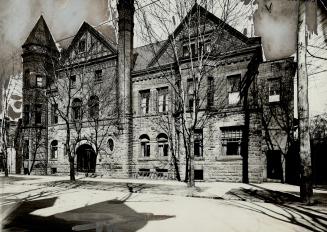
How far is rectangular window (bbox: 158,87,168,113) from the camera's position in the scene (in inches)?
774

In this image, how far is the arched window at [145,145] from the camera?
20078 millimetres

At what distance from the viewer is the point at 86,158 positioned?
22.5m

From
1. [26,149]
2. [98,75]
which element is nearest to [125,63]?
[98,75]

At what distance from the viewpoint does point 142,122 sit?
2016 centimetres

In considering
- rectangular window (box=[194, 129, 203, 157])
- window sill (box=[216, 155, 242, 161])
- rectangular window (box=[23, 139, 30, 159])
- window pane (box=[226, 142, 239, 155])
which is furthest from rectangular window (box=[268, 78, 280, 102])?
rectangular window (box=[23, 139, 30, 159])

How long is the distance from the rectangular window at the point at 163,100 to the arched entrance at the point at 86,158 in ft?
22.3

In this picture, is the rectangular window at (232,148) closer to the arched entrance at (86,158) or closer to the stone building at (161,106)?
the stone building at (161,106)

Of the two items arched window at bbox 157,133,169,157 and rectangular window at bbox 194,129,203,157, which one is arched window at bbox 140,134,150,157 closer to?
arched window at bbox 157,133,169,157

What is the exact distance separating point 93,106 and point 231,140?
1090cm

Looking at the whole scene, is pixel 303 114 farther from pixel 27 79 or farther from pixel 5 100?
pixel 27 79

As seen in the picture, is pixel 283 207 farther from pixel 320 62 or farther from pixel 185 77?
pixel 185 77

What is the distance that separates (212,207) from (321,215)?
9.98 ft

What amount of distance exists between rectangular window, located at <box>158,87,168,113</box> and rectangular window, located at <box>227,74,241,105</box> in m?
4.52

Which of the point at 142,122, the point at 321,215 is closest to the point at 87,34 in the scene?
the point at 142,122
